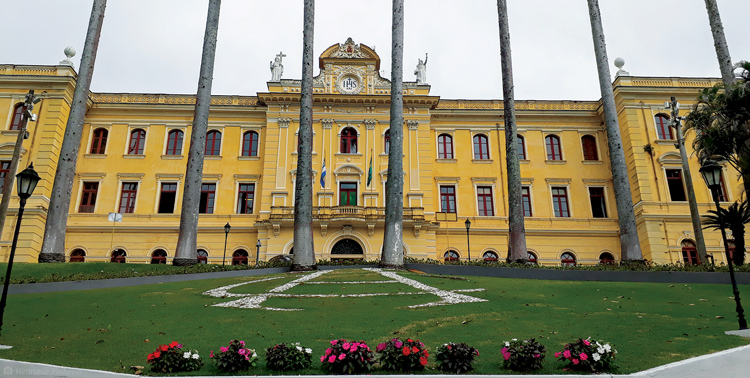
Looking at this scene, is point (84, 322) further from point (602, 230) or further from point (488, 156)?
point (602, 230)

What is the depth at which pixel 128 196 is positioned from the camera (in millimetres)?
32031

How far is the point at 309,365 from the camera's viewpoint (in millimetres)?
6359

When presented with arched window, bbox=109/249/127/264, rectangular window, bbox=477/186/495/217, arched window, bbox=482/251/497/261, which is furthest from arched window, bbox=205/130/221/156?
arched window, bbox=482/251/497/261

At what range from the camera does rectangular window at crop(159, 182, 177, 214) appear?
32.0 meters

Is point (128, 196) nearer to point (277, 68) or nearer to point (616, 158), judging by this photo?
point (277, 68)

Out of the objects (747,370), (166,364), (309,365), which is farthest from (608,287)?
(166,364)

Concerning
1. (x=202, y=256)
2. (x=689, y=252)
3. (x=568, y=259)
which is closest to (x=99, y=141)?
(x=202, y=256)

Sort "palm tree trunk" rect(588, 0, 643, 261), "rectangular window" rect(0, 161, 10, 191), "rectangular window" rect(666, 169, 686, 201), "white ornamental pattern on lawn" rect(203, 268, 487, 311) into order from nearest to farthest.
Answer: "white ornamental pattern on lawn" rect(203, 268, 487, 311)
"palm tree trunk" rect(588, 0, 643, 261)
"rectangular window" rect(0, 161, 10, 191)
"rectangular window" rect(666, 169, 686, 201)

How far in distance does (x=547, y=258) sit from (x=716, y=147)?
13.5 meters

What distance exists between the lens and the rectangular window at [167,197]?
105ft

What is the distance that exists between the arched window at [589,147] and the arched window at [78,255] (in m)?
34.3

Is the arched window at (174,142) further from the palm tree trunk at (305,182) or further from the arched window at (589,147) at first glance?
the arched window at (589,147)

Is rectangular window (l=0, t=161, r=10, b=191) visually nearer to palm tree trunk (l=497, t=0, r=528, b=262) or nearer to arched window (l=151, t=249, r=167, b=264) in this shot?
arched window (l=151, t=249, r=167, b=264)

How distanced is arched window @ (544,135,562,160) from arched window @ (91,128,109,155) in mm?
31116
